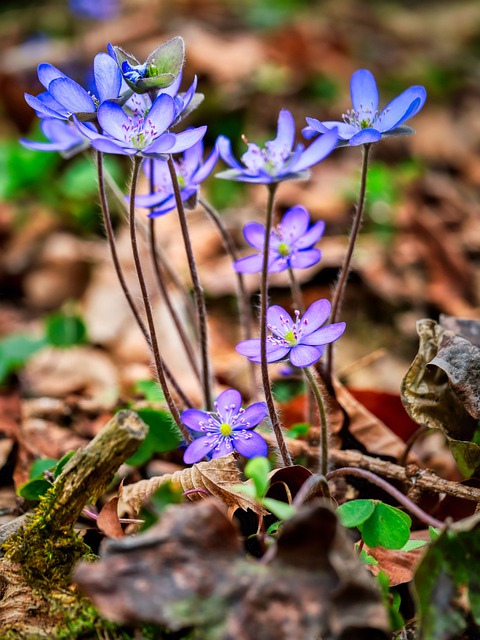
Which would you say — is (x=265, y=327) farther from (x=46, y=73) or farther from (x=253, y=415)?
(x=46, y=73)

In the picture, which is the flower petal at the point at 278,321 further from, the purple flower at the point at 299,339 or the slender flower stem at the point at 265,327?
the slender flower stem at the point at 265,327

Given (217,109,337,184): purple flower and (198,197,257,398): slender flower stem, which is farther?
(198,197,257,398): slender flower stem

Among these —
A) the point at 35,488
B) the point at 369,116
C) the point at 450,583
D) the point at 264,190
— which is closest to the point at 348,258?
the point at 369,116

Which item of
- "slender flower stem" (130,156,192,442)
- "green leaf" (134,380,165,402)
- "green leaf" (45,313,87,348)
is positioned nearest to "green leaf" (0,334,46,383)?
"green leaf" (45,313,87,348)

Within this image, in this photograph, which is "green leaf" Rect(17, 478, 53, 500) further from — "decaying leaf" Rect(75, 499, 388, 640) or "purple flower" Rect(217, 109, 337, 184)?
"purple flower" Rect(217, 109, 337, 184)

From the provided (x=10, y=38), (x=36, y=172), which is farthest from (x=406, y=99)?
(x=10, y=38)
